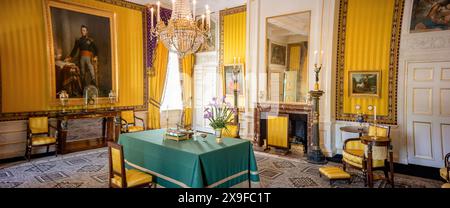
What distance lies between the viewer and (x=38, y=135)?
20.1ft

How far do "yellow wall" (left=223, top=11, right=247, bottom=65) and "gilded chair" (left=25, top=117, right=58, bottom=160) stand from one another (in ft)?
15.8

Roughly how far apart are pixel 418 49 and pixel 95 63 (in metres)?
7.25

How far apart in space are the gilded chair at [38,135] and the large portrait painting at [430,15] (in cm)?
777

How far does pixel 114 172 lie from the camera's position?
3.41 metres

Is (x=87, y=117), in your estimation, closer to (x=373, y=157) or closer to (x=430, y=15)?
(x=373, y=157)

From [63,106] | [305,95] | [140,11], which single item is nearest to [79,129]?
[63,106]

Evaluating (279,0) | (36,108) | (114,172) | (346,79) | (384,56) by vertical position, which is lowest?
(114,172)

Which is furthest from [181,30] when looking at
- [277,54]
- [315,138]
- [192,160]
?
[315,138]

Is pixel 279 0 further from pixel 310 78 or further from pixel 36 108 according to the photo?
pixel 36 108

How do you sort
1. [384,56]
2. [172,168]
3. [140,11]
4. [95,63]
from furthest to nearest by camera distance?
[140,11] → [95,63] → [384,56] → [172,168]

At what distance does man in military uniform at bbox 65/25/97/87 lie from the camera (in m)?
6.62

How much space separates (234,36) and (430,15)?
15.0 feet

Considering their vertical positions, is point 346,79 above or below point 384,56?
below

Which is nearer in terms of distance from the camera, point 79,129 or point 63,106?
point 63,106
